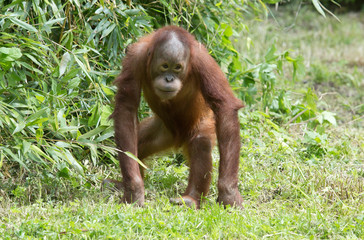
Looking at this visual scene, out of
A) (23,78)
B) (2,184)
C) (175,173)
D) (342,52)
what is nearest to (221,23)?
(175,173)

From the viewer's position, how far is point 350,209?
148 inches

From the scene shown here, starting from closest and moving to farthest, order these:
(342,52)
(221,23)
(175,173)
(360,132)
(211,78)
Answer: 1. (211,78)
2. (175,173)
3. (221,23)
4. (360,132)
5. (342,52)

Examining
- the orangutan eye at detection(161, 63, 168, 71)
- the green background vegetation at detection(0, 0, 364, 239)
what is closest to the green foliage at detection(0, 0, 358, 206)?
the green background vegetation at detection(0, 0, 364, 239)

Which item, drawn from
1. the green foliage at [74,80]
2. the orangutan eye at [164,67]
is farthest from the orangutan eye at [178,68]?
the green foliage at [74,80]

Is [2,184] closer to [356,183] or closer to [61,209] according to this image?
[61,209]

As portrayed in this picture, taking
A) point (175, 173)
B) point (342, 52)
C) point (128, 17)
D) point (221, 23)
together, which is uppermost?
point (128, 17)

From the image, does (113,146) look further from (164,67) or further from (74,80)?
(164,67)

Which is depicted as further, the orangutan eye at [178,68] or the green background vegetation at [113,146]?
the orangutan eye at [178,68]

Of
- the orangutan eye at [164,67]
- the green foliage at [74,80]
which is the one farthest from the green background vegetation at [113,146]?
the orangutan eye at [164,67]

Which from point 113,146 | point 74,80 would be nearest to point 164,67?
point 74,80

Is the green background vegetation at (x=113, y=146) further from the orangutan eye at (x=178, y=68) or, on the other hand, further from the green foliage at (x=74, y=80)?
the orangutan eye at (x=178, y=68)

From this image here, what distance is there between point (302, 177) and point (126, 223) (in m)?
1.61

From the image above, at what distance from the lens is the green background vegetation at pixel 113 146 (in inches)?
135

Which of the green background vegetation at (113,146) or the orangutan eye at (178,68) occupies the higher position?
the orangutan eye at (178,68)
